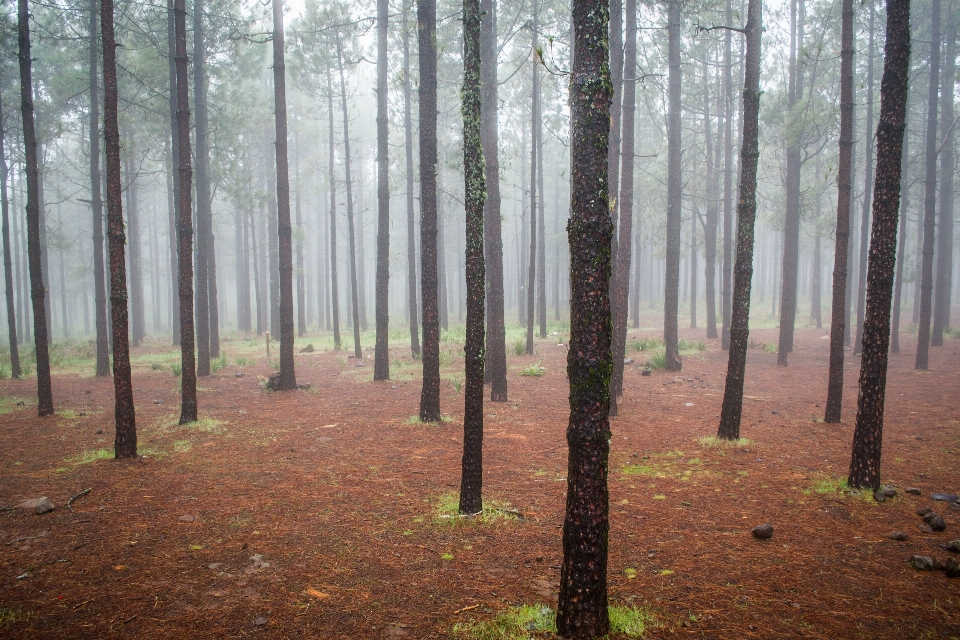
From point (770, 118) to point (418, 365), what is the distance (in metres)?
15.5

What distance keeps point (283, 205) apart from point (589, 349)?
12367 millimetres

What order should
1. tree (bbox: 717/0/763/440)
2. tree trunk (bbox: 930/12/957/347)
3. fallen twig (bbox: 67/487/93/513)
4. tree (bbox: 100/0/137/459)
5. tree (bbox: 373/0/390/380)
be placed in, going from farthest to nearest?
1. tree trunk (bbox: 930/12/957/347)
2. tree (bbox: 373/0/390/380)
3. tree (bbox: 717/0/763/440)
4. tree (bbox: 100/0/137/459)
5. fallen twig (bbox: 67/487/93/513)

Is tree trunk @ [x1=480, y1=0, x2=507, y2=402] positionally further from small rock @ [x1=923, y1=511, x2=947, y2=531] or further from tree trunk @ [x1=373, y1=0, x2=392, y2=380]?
small rock @ [x1=923, y1=511, x2=947, y2=531]

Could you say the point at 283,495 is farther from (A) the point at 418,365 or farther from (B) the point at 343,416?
(A) the point at 418,365

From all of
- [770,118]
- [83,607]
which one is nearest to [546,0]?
[770,118]

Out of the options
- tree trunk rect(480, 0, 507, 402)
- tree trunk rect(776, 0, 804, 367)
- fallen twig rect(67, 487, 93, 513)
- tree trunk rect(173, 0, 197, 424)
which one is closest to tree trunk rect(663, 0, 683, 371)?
tree trunk rect(776, 0, 804, 367)

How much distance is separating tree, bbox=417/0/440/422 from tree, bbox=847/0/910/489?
597 centimetres

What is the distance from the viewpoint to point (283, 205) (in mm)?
13938

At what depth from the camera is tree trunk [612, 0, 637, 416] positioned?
10.9m

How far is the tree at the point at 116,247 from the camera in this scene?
7.68m

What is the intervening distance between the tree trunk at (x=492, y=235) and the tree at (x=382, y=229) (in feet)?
10.1

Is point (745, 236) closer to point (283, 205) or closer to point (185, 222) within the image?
point (185, 222)

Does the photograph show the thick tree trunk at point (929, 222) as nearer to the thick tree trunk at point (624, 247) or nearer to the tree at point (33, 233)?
the thick tree trunk at point (624, 247)

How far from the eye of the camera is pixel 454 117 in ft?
A: 94.7
